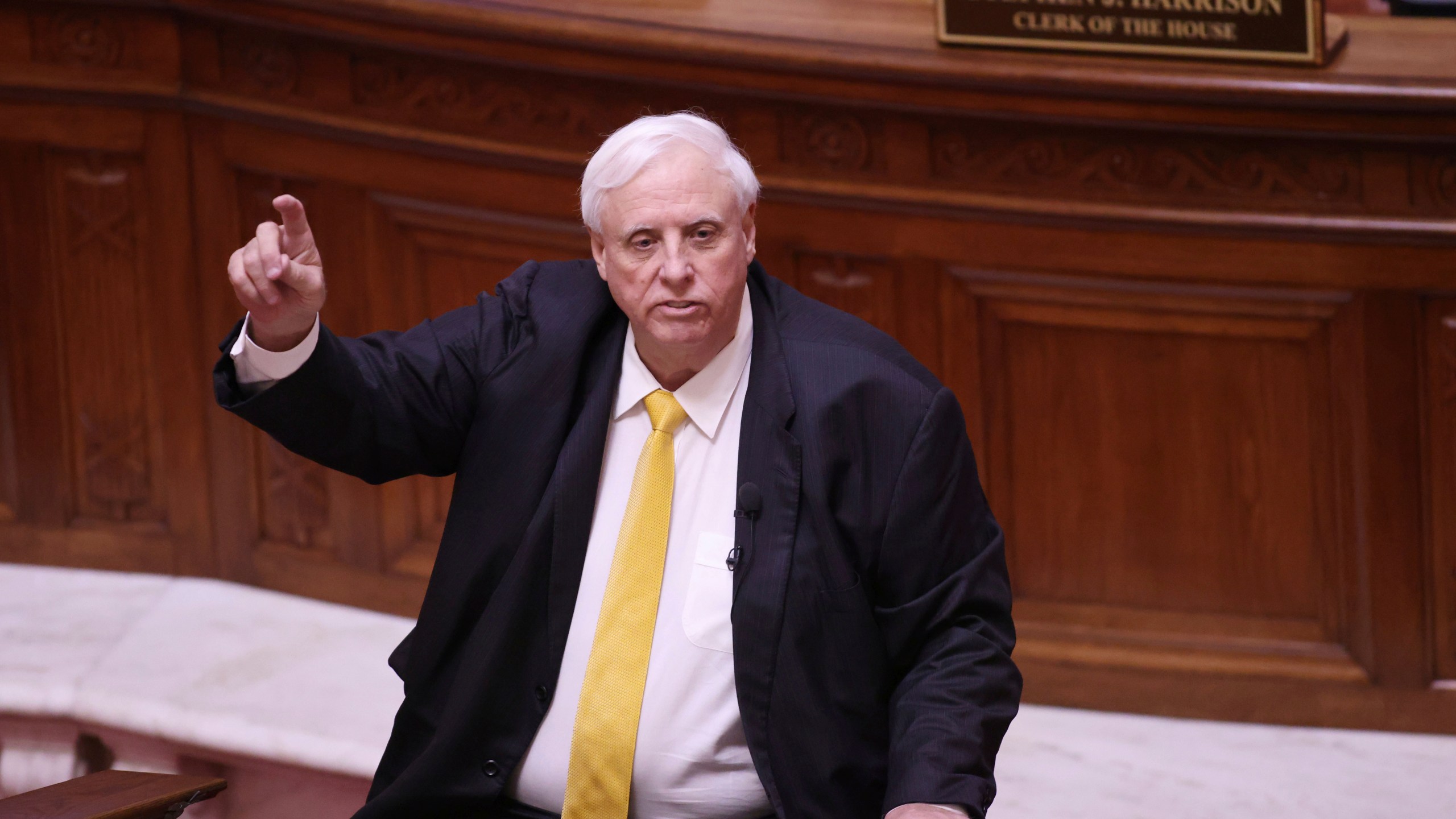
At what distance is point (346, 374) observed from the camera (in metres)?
1.65

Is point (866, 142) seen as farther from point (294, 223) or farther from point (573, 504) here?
point (294, 223)

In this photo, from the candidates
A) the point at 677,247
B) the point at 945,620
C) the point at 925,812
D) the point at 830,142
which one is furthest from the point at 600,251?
the point at 830,142

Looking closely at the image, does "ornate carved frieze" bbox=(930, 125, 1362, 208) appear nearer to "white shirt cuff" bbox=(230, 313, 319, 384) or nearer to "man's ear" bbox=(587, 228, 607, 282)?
"man's ear" bbox=(587, 228, 607, 282)

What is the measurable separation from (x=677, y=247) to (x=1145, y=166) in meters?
1.13

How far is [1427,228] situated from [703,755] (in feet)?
4.94

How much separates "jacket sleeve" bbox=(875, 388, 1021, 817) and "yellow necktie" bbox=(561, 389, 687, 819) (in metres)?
0.25

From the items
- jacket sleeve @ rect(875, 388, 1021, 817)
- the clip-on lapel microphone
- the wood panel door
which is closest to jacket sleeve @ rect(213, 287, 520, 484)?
the clip-on lapel microphone

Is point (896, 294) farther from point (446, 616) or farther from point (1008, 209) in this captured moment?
point (446, 616)

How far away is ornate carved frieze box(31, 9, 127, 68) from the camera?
293 centimetres

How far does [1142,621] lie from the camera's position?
8.68 ft

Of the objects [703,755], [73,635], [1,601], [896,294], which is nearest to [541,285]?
[703,755]

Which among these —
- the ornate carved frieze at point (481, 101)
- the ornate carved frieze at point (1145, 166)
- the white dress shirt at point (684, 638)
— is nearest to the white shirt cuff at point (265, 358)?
the white dress shirt at point (684, 638)

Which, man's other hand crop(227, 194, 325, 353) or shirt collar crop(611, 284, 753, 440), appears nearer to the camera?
man's other hand crop(227, 194, 325, 353)

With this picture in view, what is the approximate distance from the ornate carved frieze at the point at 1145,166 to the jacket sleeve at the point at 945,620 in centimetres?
96
